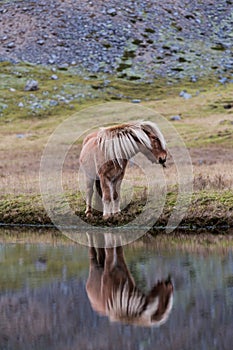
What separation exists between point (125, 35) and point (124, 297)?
2997 inches

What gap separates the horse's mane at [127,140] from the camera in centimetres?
1916

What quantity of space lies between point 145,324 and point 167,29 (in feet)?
264

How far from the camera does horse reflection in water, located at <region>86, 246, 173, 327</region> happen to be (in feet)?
38.7

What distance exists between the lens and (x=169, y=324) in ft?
36.8

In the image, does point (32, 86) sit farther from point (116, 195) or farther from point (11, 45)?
point (116, 195)

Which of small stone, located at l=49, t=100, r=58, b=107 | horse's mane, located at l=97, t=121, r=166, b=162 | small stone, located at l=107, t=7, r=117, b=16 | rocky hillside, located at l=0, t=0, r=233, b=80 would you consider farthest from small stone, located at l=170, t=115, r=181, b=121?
horse's mane, located at l=97, t=121, r=166, b=162

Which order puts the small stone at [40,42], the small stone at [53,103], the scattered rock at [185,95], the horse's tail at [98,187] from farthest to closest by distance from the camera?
the small stone at [40,42] < the scattered rock at [185,95] < the small stone at [53,103] < the horse's tail at [98,187]

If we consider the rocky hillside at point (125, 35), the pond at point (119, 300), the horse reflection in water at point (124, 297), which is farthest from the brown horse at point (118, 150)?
the rocky hillside at point (125, 35)

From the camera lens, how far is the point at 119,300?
1279 cm

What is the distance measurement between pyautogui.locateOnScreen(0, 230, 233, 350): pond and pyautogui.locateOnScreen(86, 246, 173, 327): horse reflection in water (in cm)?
2

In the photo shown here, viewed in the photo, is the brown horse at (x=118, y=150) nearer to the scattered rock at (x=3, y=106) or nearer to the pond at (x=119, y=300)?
the pond at (x=119, y=300)

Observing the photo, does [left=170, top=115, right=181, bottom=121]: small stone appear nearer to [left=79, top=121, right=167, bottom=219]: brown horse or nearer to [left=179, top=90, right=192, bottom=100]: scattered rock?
[left=179, top=90, right=192, bottom=100]: scattered rock

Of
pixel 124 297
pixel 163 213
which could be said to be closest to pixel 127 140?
pixel 163 213

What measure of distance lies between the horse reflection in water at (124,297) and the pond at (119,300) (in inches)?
0.7
